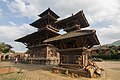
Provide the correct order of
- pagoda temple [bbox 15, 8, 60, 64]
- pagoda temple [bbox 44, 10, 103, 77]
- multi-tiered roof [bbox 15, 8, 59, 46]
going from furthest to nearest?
multi-tiered roof [bbox 15, 8, 59, 46] < pagoda temple [bbox 15, 8, 60, 64] < pagoda temple [bbox 44, 10, 103, 77]

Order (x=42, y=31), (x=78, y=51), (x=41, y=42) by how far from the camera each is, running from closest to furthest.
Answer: (x=78, y=51)
(x=42, y=31)
(x=41, y=42)

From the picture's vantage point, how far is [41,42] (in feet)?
92.9

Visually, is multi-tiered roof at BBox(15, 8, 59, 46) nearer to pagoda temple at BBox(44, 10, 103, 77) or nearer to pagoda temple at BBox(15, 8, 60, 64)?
pagoda temple at BBox(15, 8, 60, 64)

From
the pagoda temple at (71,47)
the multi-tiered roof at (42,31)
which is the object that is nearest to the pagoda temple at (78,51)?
the pagoda temple at (71,47)

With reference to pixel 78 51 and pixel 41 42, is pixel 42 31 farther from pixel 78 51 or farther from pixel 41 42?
pixel 78 51

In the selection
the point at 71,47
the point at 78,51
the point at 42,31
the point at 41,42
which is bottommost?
the point at 78,51

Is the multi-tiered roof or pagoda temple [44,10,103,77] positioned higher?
the multi-tiered roof

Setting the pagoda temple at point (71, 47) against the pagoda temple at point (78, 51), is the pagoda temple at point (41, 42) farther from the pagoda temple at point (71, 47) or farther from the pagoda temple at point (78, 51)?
the pagoda temple at point (78, 51)

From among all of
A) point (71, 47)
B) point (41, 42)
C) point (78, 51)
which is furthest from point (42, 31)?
point (78, 51)

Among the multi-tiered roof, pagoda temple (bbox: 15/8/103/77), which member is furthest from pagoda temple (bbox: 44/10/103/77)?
the multi-tiered roof

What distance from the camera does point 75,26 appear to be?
18.9m

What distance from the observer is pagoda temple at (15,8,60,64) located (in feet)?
86.9

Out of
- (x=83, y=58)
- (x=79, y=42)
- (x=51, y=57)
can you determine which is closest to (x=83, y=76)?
(x=83, y=58)

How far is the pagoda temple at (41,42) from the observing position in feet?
86.9
